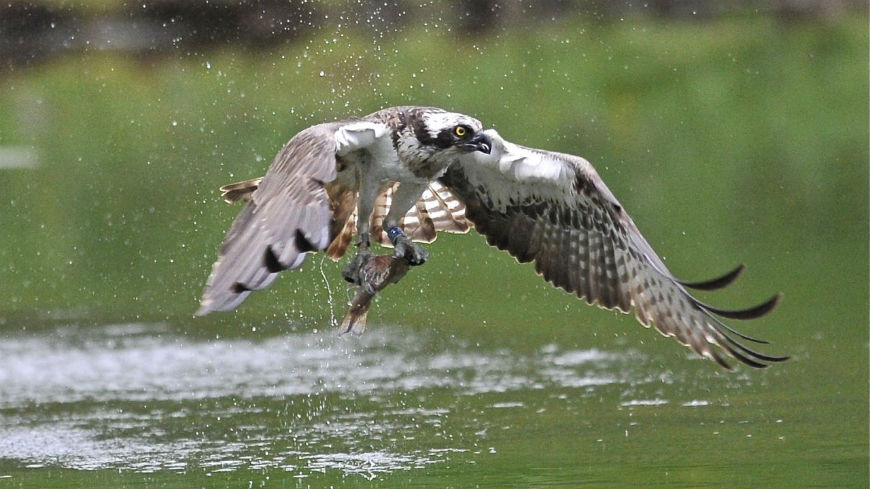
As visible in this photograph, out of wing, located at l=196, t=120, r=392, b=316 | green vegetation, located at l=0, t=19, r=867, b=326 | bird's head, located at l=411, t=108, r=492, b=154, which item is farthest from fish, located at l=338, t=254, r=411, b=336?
green vegetation, located at l=0, t=19, r=867, b=326

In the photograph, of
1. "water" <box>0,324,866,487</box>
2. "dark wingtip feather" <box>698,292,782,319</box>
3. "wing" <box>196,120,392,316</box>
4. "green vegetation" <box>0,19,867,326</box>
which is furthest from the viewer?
"green vegetation" <box>0,19,867,326</box>

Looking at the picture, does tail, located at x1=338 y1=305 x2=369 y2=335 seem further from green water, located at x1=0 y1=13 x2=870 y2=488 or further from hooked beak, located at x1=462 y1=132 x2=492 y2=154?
hooked beak, located at x1=462 y1=132 x2=492 y2=154

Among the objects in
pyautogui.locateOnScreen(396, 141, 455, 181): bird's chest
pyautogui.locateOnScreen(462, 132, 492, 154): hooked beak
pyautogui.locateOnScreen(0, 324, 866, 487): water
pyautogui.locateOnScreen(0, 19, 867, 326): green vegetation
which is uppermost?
pyautogui.locateOnScreen(0, 19, 867, 326): green vegetation

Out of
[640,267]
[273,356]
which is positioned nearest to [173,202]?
[273,356]

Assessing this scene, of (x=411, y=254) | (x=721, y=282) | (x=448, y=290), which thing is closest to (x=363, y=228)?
(x=411, y=254)

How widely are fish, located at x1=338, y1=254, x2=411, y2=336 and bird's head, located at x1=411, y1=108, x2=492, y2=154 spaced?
0.59 metres

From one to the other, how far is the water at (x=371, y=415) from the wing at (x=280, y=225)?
1.39 m

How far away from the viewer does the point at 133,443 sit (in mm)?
8508

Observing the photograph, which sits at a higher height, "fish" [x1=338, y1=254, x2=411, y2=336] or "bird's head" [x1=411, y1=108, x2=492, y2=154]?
"bird's head" [x1=411, y1=108, x2=492, y2=154]

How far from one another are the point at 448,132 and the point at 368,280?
32.0 inches

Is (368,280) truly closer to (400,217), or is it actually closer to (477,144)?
(400,217)

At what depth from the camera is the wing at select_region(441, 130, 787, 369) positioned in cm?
829

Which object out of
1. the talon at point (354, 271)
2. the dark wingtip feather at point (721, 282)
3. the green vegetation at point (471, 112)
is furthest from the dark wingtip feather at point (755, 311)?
the green vegetation at point (471, 112)

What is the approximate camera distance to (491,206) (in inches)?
358
